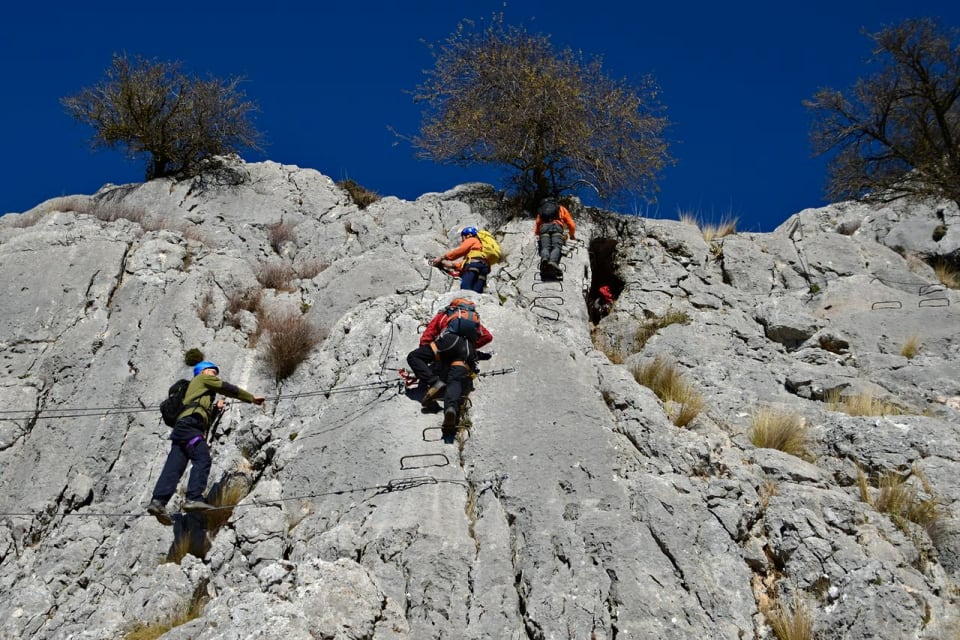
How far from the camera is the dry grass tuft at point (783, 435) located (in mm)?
10039

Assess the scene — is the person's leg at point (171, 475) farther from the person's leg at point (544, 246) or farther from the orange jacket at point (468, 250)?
the person's leg at point (544, 246)

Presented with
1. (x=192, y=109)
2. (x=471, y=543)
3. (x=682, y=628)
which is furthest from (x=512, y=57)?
(x=682, y=628)

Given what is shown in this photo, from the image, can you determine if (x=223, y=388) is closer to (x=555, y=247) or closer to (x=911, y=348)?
(x=555, y=247)

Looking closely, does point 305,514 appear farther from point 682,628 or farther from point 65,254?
point 65,254

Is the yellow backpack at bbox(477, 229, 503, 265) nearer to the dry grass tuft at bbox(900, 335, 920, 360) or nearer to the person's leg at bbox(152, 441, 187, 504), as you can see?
the person's leg at bbox(152, 441, 187, 504)

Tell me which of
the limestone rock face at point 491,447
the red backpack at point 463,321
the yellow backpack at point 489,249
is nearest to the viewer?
the limestone rock face at point 491,447

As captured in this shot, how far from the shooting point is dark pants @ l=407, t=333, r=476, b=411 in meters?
10.1

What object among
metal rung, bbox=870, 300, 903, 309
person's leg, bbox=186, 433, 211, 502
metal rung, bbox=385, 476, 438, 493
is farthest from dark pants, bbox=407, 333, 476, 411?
metal rung, bbox=870, 300, 903, 309

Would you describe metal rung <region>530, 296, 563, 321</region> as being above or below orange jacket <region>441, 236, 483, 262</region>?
below

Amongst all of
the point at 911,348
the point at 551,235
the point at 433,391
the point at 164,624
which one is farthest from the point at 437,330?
the point at 911,348

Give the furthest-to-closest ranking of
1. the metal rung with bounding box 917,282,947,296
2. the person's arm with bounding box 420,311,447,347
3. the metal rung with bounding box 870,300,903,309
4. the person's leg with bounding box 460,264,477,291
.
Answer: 1. the metal rung with bounding box 917,282,947,296
2. the metal rung with bounding box 870,300,903,309
3. the person's leg with bounding box 460,264,477,291
4. the person's arm with bounding box 420,311,447,347

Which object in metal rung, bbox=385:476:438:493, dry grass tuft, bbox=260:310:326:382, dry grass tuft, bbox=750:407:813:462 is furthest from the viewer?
dry grass tuft, bbox=260:310:326:382

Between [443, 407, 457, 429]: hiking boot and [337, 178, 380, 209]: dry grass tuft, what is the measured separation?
31.0 ft

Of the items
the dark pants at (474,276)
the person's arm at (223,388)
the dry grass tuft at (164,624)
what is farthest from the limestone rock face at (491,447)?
the person's arm at (223,388)
